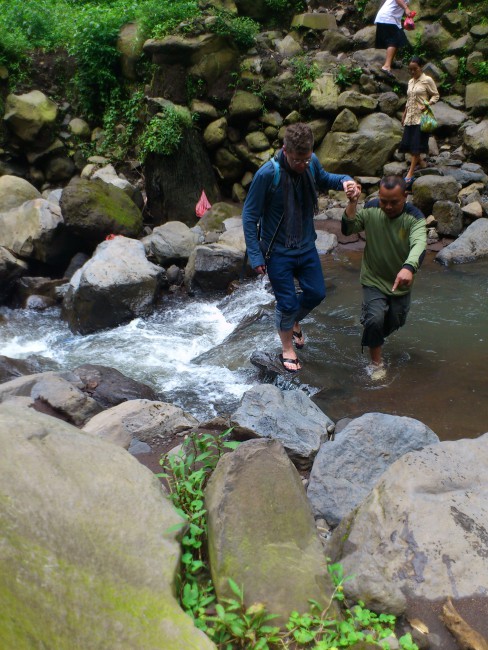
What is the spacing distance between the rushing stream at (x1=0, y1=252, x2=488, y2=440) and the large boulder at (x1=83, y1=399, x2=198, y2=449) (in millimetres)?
761

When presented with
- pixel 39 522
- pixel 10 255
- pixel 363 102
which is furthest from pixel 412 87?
pixel 39 522

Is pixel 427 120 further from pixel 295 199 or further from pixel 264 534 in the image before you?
pixel 264 534

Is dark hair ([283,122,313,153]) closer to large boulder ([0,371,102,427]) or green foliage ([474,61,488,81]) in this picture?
large boulder ([0,371,102,427])

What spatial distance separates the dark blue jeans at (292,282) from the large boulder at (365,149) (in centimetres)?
641

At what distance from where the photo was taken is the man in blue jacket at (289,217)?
14.2 feet

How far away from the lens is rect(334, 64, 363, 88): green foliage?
11.6 meters

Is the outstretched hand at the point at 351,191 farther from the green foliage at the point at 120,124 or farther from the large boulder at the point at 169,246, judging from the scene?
the green foliage at the point at 120,124

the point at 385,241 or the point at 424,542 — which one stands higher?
the point at 385,241

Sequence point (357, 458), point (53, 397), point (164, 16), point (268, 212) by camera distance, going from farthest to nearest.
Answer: point (164, 16) < point (268, 212) < point (53, 397) < point (357, 458)

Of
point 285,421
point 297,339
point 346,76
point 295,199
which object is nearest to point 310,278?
point 295,199

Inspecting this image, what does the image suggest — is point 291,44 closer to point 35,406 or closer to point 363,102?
point 363,102

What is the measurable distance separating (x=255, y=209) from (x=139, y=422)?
1.88 m

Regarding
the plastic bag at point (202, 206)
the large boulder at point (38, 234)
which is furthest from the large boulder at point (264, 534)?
the plastic bag at point (202, 206)

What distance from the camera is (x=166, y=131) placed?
1083 centimetres
